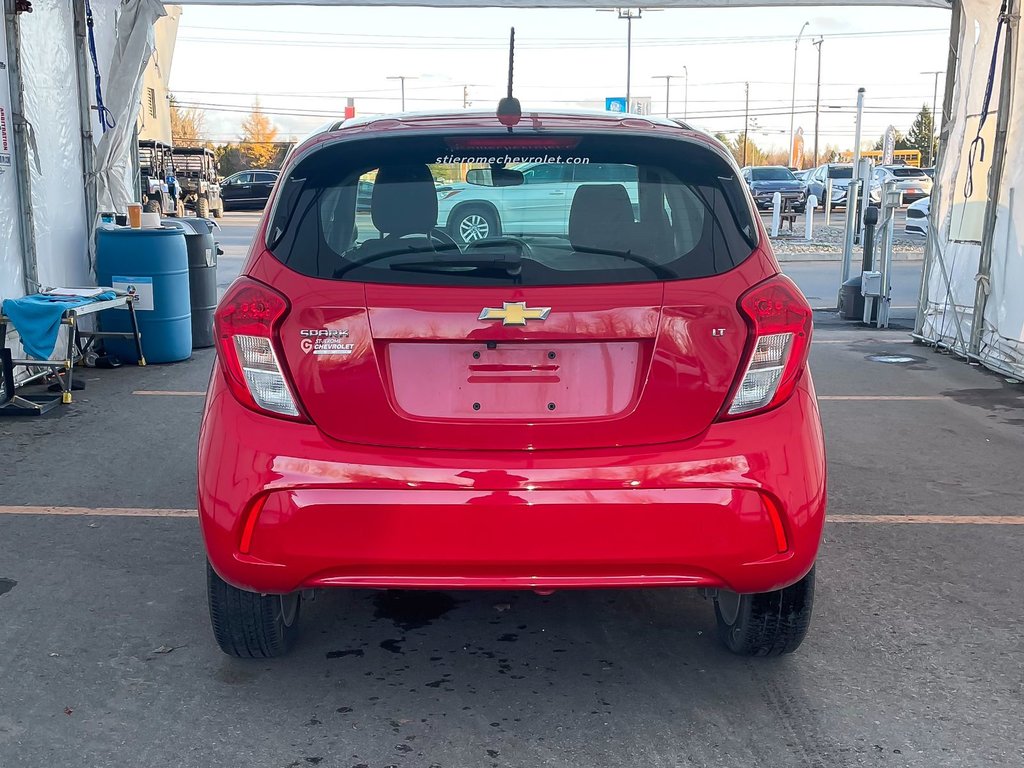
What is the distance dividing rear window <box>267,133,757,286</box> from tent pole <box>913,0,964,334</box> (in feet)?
26.8

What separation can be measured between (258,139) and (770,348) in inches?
3705

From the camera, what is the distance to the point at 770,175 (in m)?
38.7

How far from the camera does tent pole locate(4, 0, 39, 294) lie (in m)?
7.92

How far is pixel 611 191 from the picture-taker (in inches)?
127

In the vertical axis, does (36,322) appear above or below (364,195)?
below

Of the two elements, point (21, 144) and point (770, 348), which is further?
point (21, 144)

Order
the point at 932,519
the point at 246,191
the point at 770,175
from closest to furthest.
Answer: the point at 932,519
the point at 770,175
the point at 246,191

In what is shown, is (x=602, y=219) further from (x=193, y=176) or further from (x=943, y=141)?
(x=193, y=176)

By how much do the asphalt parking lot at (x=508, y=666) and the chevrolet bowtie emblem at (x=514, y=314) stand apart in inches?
47.3

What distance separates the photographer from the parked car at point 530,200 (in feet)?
10.5

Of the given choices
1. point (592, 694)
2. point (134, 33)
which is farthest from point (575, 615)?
point (134, 33)

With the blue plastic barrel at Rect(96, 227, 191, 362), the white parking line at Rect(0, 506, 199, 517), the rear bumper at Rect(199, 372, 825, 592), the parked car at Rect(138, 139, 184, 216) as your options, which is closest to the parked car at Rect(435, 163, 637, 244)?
the rear bumper at Rect(199, 372, 825, 592)

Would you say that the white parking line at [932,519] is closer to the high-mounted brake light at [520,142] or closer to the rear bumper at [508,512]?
the rear bumper at [508,512]

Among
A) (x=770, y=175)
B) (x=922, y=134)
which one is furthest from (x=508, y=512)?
(x=922, y=134)
